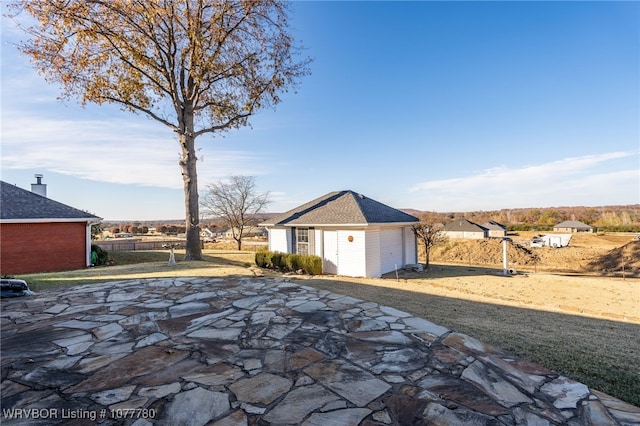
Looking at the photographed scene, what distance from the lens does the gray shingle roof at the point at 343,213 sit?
37.9ft

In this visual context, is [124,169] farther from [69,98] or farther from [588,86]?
[588,86]

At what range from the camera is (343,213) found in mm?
12086

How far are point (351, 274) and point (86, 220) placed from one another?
11.2 m

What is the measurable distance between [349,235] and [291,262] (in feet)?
8.49

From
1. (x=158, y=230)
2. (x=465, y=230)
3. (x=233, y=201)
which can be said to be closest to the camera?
(x=233, y=201)

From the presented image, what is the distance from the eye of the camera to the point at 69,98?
384 inches

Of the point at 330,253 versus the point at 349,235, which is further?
the point at 330,253

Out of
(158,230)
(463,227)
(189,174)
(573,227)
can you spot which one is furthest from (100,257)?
(573,227)

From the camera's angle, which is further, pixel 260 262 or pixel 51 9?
pixel 260 262

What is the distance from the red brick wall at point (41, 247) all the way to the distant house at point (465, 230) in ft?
98.2

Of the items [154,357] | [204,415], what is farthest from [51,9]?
[204,415]

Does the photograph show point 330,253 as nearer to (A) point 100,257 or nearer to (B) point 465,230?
(A) point 100,257

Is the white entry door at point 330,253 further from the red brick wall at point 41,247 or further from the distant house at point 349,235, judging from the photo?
the red brick wall at point 41,247

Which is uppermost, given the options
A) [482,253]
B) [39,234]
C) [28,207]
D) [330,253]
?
[28,207]
